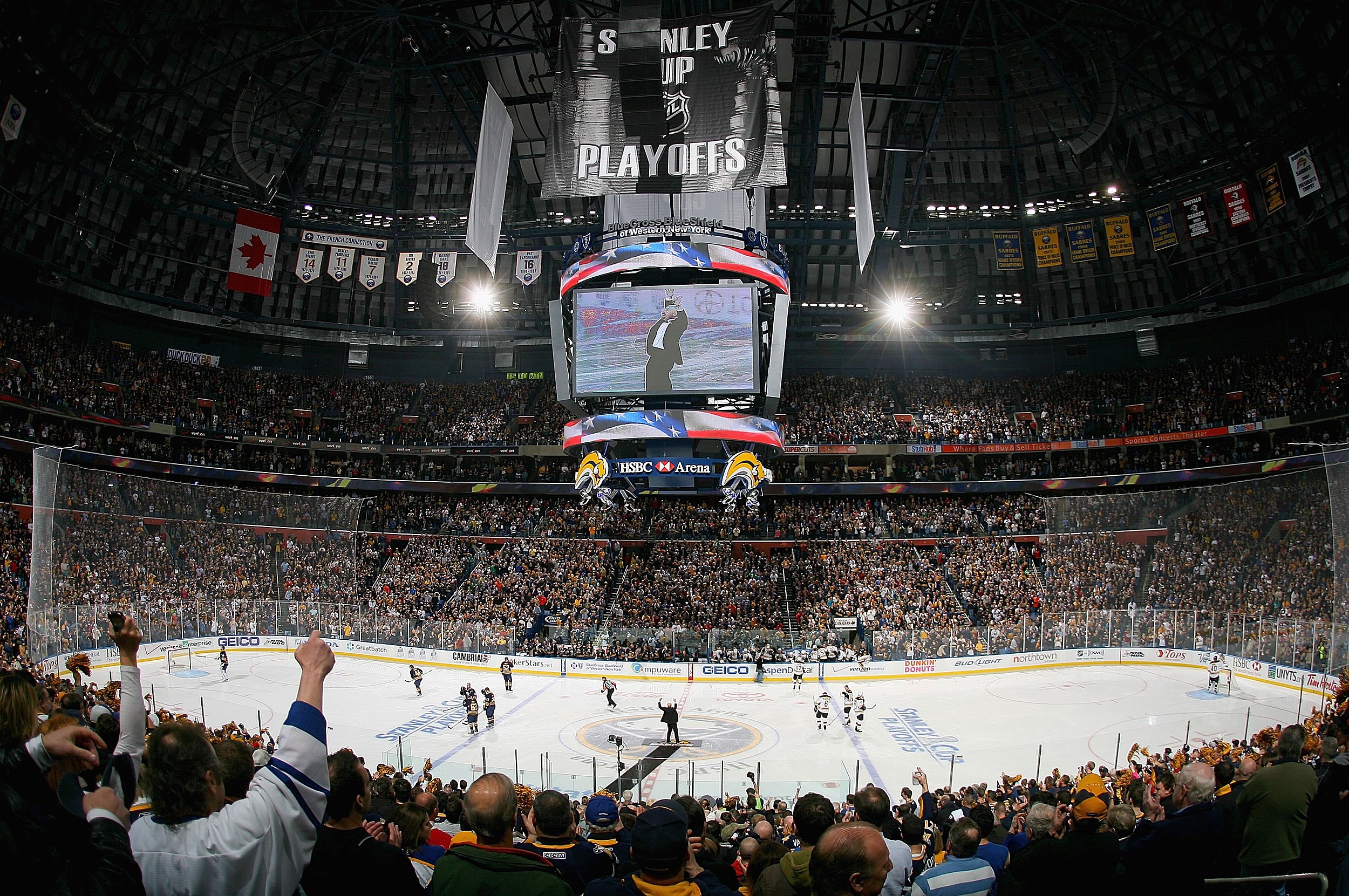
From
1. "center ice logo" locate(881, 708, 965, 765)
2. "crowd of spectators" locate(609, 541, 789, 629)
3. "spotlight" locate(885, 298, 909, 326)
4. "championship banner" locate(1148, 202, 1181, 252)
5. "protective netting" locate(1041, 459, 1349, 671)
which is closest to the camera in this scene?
"center ice logo" locate(881, 708, 965, 765)

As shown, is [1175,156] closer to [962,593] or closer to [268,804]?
[962,593]

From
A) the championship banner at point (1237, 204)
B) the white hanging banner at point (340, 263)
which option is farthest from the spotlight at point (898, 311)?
the white hanging banner at point (340, 263)

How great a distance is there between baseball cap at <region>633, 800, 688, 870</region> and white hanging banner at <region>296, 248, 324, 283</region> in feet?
112

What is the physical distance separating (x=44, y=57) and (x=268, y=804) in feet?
112

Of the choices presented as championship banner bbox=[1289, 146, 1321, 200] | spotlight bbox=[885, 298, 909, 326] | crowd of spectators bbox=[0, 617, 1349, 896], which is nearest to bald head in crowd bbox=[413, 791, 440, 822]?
crowd of spectators bbox=[0, 617, 1349, 896]

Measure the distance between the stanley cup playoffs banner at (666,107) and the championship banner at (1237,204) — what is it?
20.2 metres

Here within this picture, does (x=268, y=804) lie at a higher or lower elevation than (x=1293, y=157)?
lower

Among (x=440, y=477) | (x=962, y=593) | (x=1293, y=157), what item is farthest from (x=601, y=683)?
(x=1293, y=157)

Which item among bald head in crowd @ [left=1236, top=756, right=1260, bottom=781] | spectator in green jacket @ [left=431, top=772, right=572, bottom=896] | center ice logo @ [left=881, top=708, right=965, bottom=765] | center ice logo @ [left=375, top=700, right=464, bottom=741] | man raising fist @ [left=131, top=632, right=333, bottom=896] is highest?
man raising fist @ [left=131, top=632, right=333, bottom=896]

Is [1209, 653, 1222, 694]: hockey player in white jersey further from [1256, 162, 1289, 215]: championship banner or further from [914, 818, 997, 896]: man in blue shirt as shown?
[914, 818, 997, 896]: man in blue shirt

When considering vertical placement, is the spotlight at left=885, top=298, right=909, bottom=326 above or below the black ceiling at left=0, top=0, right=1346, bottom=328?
below

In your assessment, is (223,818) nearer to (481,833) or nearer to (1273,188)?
(481,833)

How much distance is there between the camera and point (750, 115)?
2031 centimetres

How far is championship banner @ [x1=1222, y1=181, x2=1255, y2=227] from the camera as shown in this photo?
29688 millimetres
